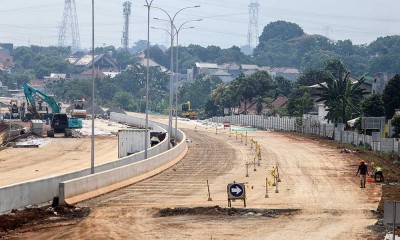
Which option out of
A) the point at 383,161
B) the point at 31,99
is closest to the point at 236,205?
the point at 383,161

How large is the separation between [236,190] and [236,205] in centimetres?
84

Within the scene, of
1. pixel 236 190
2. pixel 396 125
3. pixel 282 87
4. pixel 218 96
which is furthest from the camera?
pixel 218 96

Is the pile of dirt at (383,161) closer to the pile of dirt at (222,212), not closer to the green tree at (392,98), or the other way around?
the pile of dirt at (222,212)

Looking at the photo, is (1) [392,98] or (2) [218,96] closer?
(1) [392,98]

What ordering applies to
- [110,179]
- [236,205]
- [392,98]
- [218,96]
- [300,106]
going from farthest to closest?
[218,96], [300,106], [392,98], [110,179], [236,205]

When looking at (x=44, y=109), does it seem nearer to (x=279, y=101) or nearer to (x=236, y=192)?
(x=279, y=101)

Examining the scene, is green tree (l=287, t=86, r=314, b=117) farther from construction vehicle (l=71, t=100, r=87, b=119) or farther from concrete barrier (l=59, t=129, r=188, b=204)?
concrete barrier (l=59, t=129, r=188, b=204)

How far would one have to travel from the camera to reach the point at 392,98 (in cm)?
10081

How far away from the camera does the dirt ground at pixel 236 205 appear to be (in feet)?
109

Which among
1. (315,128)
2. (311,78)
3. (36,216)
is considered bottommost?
(315,128)

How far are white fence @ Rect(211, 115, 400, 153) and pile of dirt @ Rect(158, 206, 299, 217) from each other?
37.5m

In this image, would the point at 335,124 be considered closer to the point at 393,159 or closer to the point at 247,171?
the point at 393,159

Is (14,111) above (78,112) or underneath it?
above

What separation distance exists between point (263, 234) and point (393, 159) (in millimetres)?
40244
